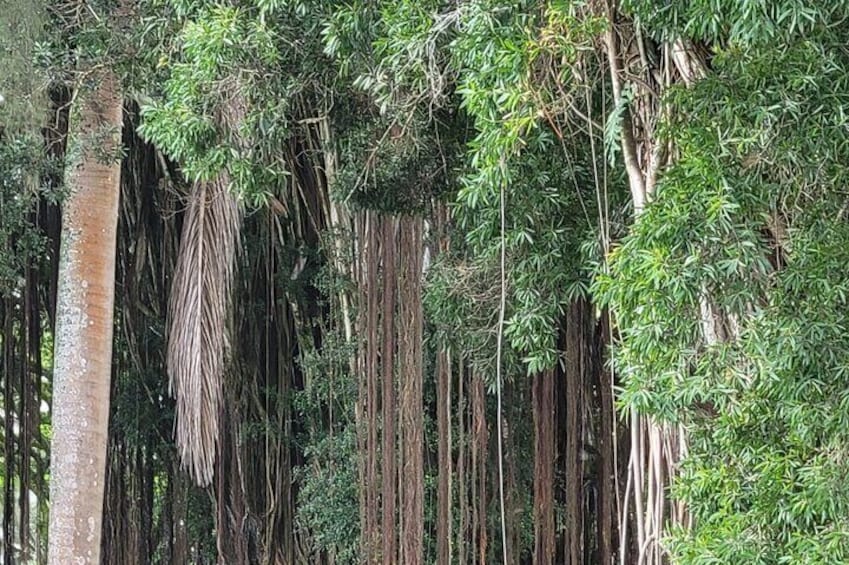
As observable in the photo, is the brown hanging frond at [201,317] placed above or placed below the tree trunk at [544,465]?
above

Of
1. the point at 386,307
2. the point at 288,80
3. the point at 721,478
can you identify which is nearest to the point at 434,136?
the point at 288,80

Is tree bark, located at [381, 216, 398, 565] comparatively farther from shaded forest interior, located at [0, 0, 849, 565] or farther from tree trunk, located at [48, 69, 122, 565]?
tree trunk, located at [48, 69, 122, 565]

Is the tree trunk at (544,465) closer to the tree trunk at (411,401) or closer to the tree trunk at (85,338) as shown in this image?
the tree trunk at (411,401)

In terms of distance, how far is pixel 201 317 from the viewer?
13.4ft

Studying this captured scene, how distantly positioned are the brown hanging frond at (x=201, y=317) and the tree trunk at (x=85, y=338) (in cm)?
35

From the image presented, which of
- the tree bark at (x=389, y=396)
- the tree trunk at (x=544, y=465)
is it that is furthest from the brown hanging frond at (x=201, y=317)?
the tree trunk at (x=544, y=465)

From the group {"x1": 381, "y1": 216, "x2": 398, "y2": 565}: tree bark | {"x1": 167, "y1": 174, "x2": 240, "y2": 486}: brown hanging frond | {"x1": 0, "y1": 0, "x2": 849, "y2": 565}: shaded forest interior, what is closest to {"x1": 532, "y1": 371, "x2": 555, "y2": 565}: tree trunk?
{"x1": 0, "y1": 0, "x2": 849, "y2": 565}: shaded forest interior

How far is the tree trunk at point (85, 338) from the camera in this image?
145 inches

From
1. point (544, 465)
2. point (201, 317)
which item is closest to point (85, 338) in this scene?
point (201, 317)

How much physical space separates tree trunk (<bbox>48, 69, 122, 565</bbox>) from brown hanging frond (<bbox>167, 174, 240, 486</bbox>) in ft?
1.14

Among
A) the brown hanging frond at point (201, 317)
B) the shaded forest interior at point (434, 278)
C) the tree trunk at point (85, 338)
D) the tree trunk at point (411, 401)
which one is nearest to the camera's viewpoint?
the shaded forest interior at point (434, 278)

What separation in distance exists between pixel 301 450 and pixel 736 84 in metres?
4.43

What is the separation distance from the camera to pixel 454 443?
4656 millimetres

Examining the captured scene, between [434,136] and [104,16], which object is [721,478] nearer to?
[434,136]
